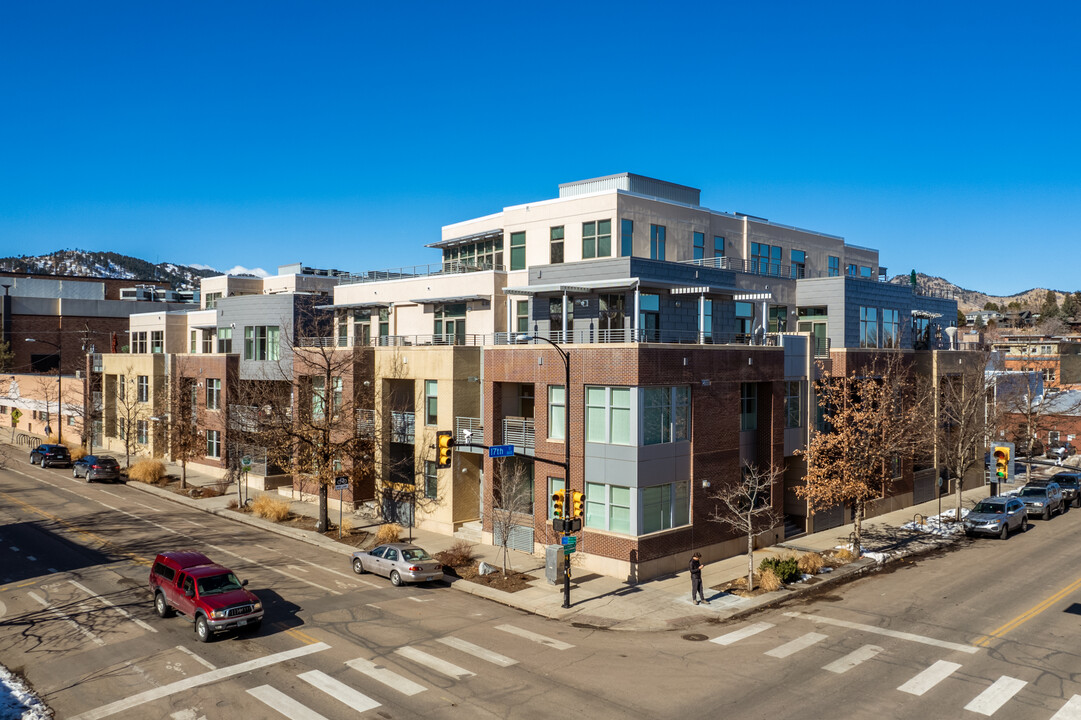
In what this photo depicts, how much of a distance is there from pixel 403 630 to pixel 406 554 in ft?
19.2

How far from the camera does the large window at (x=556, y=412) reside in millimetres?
31484

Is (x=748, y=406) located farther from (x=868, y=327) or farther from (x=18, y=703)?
(x=18, y=703)

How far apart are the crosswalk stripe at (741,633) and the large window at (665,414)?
8.03 metres

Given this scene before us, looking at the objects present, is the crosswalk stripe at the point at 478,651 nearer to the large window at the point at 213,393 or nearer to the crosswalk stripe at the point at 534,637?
the crosswalk stripe at the point at 534,637

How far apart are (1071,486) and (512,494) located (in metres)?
36.4

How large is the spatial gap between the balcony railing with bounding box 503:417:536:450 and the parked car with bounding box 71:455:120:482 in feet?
111

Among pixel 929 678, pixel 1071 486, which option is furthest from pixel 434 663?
pixel 1071 486

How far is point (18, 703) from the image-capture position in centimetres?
1770

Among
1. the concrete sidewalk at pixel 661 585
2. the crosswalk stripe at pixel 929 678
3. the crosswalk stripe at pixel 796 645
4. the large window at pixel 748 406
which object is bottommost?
the concrete sidewalk at pixel 661 585

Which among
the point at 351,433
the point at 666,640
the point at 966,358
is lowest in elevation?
the point at 666,640

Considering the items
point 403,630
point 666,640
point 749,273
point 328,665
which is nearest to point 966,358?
point 749,273

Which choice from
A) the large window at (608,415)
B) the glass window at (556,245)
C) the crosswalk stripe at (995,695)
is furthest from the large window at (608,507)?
the glass window at (556,245)

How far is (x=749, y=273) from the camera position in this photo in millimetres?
40500

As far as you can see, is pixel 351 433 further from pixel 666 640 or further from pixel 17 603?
pixel 666 640
